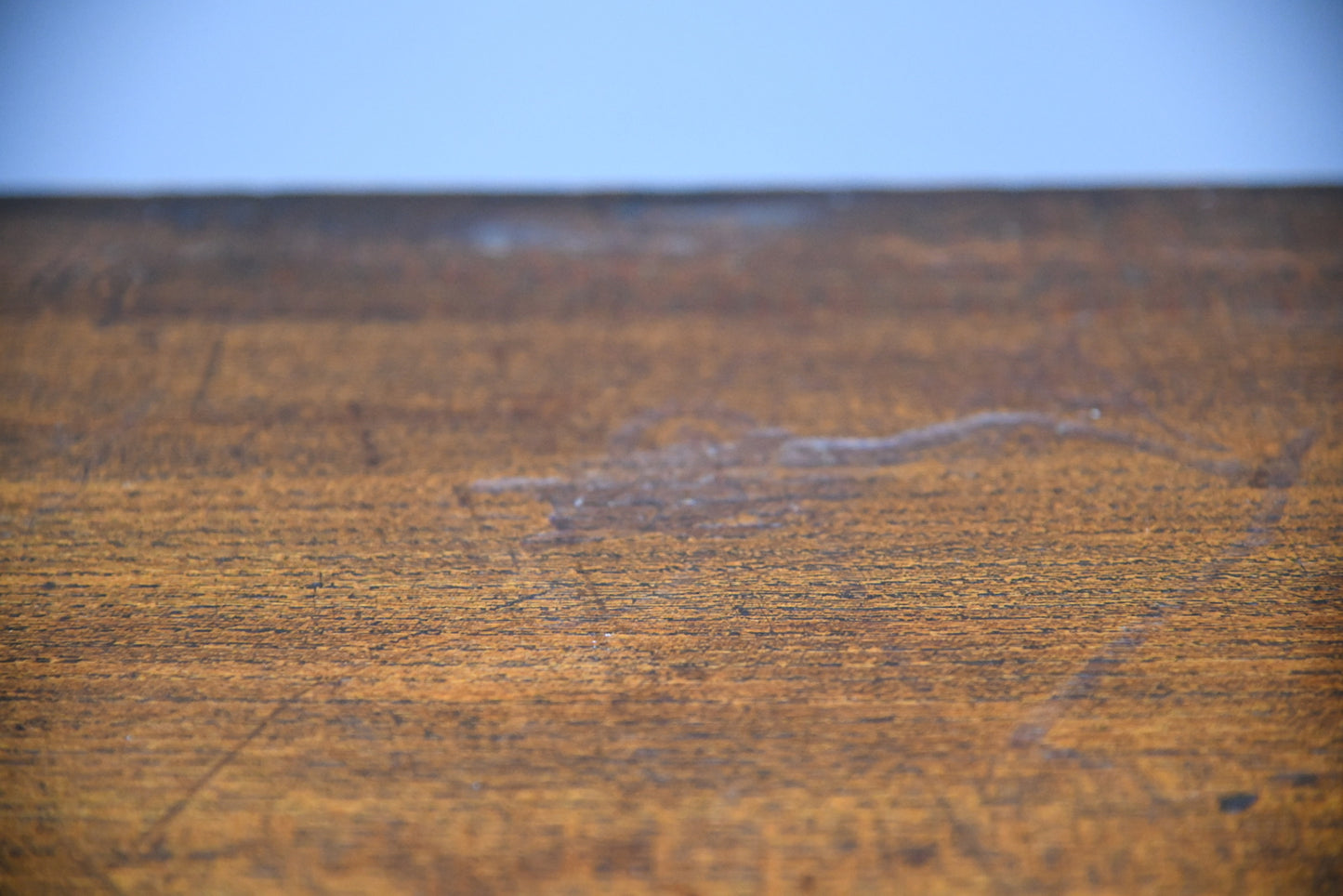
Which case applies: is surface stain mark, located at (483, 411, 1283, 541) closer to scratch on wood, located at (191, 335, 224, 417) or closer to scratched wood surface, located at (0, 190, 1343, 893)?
scratched wood surface, located at (0, 190, 1343, 893)

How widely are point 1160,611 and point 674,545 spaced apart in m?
0.22

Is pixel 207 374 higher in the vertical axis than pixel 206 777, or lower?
higher

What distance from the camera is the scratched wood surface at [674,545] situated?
0.29 meters

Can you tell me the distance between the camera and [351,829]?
0.29 m

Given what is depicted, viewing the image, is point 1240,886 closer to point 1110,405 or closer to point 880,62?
point 1110,405

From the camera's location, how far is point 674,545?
38 cm

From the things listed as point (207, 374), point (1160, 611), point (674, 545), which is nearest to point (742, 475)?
point (674, 545)

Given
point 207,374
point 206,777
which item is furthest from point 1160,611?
point 207,374

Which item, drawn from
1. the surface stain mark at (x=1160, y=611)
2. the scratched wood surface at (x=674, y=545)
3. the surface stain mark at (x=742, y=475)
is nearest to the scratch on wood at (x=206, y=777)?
the scratched wood surface at (x=674, y=545)

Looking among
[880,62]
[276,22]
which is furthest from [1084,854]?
[276,22]

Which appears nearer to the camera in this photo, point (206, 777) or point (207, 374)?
point (206, 777)

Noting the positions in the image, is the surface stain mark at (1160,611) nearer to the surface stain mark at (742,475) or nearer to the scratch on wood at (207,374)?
the surface stain mark at (742,475)

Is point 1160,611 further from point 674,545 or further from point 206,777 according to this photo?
point 206,777

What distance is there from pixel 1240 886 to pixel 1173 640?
97 mm
